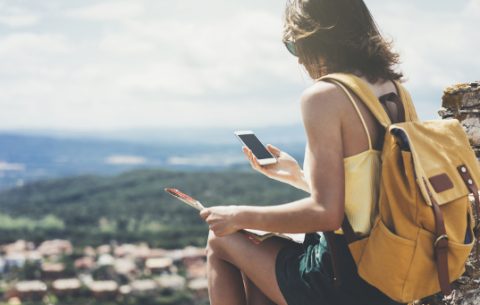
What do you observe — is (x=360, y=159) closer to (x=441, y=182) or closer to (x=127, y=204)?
(x=441, y=182)

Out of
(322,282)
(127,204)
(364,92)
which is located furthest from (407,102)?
(127,204)

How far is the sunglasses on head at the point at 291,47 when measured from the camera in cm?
181

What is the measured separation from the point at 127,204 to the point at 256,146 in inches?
2958

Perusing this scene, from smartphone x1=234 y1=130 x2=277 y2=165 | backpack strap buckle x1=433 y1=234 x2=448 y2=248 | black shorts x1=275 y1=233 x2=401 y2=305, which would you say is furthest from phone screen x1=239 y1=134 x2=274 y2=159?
backpack strap buckle x1=433 y1=234 x2=448 y2=248

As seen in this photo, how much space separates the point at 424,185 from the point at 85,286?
1788 inches

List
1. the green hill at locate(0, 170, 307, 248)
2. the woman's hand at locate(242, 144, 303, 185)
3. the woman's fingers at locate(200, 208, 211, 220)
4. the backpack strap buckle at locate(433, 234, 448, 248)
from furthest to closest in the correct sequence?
the green hill at locate(0, 170, 307, 248) → the woman's hand at locate(242, 144, 303, 185) → the woman's fingers at locate(200, 208, 211, 220) → the backpack strap buckle at locate(433, 234, 448, 248)

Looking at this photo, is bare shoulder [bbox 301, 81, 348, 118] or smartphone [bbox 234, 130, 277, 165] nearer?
bare shoulder [bbox 301, 81, 348, 118]

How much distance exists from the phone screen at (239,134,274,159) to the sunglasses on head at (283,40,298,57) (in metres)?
0.53

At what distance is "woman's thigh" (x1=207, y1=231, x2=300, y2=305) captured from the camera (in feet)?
6.20

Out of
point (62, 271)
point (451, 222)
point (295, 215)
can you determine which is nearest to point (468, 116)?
point (451, 222)

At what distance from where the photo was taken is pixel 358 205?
1682 mm

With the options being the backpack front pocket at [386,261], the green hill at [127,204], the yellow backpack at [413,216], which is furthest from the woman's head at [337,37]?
the green hill at [127,204]

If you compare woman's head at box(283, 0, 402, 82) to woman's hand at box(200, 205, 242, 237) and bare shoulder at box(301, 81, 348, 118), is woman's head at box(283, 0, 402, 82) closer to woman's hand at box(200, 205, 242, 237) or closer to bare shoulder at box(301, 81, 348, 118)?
bare shoulder at box(301, 81, 348, 118)

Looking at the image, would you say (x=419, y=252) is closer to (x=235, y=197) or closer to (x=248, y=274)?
(x=248, y=274)
